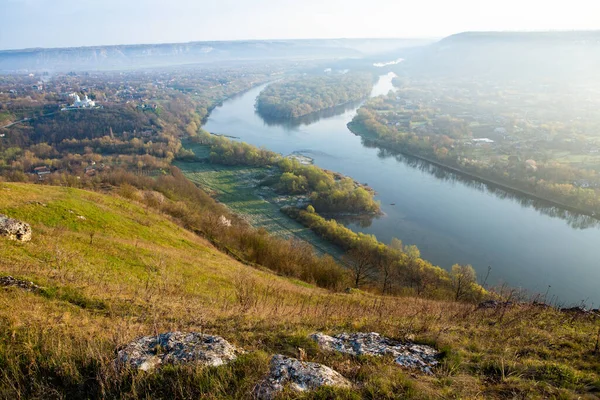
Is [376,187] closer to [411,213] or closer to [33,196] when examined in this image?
[411,213]

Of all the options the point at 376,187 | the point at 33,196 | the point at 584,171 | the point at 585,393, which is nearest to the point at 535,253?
the point at 376,187

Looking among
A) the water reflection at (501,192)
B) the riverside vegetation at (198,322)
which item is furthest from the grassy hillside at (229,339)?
the water reflection at (501,192)

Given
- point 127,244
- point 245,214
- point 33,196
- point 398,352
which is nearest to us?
point 398,352

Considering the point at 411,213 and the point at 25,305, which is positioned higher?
the point at 25,305

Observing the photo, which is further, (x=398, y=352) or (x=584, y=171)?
(x=584, y=171)

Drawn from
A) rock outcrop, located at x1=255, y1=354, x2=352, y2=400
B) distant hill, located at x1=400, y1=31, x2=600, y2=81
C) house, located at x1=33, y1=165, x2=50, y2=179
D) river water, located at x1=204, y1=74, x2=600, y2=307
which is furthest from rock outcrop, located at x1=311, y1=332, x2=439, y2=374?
distant hill, located at x1=400, y1=31, x2=600, y2=81

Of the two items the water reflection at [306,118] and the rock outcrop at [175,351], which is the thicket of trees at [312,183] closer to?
the water reflection at [306,118]

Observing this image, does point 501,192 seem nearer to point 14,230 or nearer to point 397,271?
point 397,271

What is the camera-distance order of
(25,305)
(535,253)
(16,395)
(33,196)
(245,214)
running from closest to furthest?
(16,395), (25,305), (33,196), (535,253), (245,214)
